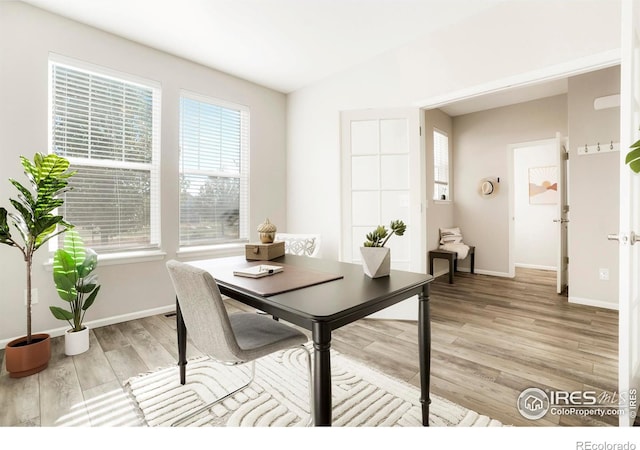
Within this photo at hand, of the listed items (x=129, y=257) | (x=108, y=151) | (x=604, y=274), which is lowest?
(x=604, y=274)

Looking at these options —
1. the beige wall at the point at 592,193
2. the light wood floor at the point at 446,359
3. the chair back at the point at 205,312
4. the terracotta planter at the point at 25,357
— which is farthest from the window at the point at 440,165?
the terracotta planter at the point at 25,357

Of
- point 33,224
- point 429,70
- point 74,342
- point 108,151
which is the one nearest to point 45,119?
point 108,151

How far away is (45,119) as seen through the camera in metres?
2.50

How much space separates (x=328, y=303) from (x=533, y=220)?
6036 mm

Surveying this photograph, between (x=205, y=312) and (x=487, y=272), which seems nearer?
(x=205, y=312)

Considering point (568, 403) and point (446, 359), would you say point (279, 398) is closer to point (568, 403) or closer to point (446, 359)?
point (446, 359)

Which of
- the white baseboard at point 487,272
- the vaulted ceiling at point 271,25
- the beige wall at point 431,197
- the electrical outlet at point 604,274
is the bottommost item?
the white baseboard at point 487,272

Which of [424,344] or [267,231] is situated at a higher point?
[267,231]

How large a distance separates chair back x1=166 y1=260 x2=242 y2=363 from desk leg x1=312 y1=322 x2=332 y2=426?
1.40 feet

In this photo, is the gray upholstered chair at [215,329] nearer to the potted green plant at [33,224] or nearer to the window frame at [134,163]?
the potted green plant at [33,224]

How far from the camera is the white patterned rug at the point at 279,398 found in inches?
61.2

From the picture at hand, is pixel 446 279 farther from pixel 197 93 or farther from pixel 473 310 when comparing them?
pixel 197 93

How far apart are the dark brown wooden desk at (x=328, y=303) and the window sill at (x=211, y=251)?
1599 millimetres
